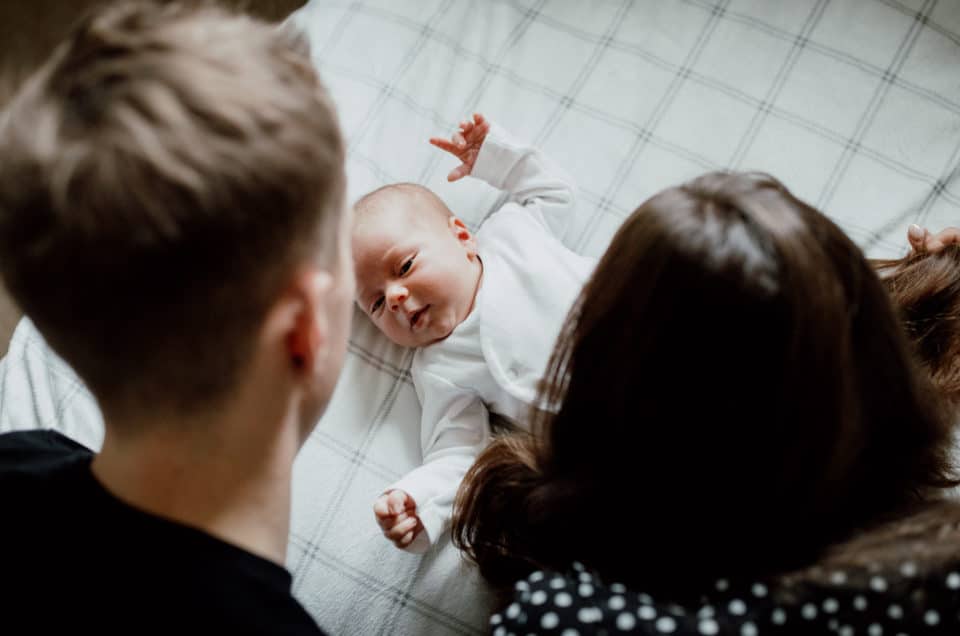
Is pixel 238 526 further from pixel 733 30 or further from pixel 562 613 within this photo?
pixel 733 30

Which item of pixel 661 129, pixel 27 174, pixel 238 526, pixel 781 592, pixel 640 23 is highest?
pixel 640 23

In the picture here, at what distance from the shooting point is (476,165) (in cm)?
114

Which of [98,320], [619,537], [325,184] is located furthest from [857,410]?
[98,320]

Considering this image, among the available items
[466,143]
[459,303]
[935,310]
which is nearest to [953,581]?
[935,310]

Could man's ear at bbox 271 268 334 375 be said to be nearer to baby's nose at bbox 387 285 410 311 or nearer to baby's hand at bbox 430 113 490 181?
baby's nose at bbox 387 285 410 311

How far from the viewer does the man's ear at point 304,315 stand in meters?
0.59

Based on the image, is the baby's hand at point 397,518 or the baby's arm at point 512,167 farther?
the baby's arm at point 512,167

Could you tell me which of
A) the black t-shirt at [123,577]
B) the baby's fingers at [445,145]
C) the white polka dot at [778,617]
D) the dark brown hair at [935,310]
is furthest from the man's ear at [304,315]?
the dark brown hair at [935,310]

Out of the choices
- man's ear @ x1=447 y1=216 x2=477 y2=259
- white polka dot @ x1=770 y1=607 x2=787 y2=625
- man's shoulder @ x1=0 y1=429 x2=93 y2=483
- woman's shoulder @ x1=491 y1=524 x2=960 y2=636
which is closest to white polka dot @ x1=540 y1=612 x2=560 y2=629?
woman's shoulder @ x1=491 y1=524 x2=960 y2=636

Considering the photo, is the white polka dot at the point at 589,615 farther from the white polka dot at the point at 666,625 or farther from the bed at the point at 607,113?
the bed at the point at 607,113

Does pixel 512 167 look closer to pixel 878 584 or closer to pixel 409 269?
pixel 409 269

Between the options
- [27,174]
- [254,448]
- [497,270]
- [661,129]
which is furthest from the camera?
[661,129]

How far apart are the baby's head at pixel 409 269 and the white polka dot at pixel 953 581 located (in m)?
0.61

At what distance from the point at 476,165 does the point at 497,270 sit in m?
0.16
